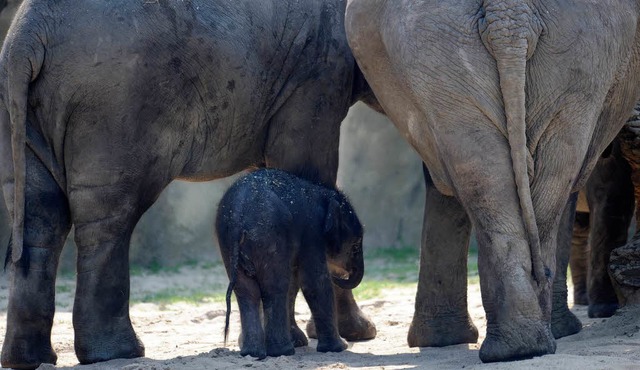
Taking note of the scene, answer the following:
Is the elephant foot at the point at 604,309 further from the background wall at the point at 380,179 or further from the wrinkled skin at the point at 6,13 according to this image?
the background wall at the point at 380,179

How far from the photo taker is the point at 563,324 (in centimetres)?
660

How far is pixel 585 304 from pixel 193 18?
374cm

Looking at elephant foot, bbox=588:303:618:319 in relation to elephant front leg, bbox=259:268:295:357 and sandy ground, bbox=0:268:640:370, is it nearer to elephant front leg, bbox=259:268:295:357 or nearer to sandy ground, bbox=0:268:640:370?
sandy ground, bbox=0:268:640:370

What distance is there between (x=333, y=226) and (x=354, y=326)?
0.94m

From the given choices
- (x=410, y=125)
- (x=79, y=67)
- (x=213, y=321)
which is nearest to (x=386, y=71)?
(x=410, y=125)

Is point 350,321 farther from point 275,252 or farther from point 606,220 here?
point 606,220

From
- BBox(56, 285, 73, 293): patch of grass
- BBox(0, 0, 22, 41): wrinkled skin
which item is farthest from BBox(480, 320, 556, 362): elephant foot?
BBox(0, 0, 22, 41): wrinkled skin

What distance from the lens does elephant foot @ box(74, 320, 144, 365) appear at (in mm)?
6059

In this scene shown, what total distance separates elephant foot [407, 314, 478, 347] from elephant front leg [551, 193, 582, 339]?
48cm

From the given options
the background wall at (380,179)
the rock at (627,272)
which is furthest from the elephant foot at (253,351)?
the background wall at (380,179)

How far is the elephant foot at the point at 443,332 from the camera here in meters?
6.75

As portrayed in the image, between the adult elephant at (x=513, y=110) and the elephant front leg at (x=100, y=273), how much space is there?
1.64 m

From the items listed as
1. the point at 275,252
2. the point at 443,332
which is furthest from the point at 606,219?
the point at 275,252

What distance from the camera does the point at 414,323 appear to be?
270 inches
